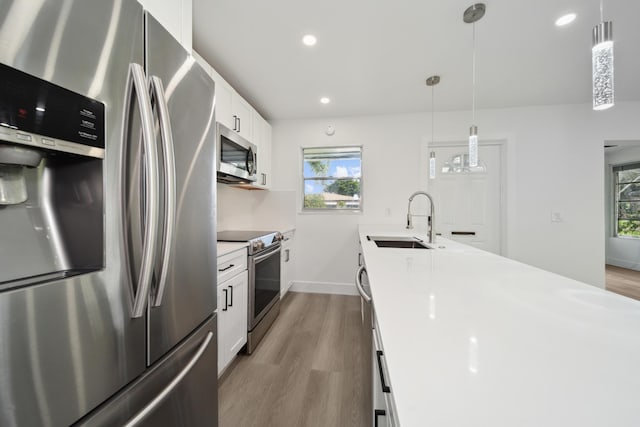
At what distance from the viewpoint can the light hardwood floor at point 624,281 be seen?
11.0ft

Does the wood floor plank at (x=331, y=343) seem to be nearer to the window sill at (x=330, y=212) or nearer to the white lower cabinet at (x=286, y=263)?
the white lower cabinet at (x=286, y=263)

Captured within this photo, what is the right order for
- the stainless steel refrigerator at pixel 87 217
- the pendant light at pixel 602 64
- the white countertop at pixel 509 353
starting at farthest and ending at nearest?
the pendant light at pixel 602 64 → the stainless steel refrigerator at pixel 87 217 → the white countertop at pixel 509 353

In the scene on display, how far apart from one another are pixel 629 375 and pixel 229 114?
8.10 feet

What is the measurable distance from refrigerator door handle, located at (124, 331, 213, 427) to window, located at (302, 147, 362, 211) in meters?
2.52

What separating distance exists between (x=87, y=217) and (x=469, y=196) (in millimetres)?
3672

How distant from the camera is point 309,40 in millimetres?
1838

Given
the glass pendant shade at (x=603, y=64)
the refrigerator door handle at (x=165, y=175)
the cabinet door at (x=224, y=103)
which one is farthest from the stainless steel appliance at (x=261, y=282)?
the glass pendant shade at (x=603, y=64)

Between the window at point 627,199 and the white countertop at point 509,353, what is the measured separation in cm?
621

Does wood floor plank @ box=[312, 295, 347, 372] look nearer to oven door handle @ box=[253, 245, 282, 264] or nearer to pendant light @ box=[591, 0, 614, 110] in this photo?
oven door handle @ box=[253, 245, 282, 264]

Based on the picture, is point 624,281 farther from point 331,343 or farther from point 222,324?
point 222,324

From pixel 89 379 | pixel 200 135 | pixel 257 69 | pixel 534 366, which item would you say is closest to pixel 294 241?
pixel 257 69

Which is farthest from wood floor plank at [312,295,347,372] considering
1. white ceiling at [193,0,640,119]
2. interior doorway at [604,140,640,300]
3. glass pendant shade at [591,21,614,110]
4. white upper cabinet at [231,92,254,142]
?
→ interior doorway at [604,140,640,300]

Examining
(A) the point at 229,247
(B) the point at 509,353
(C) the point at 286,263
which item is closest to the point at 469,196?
(C) the point at 286,263

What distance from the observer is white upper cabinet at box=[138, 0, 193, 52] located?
98 cm
